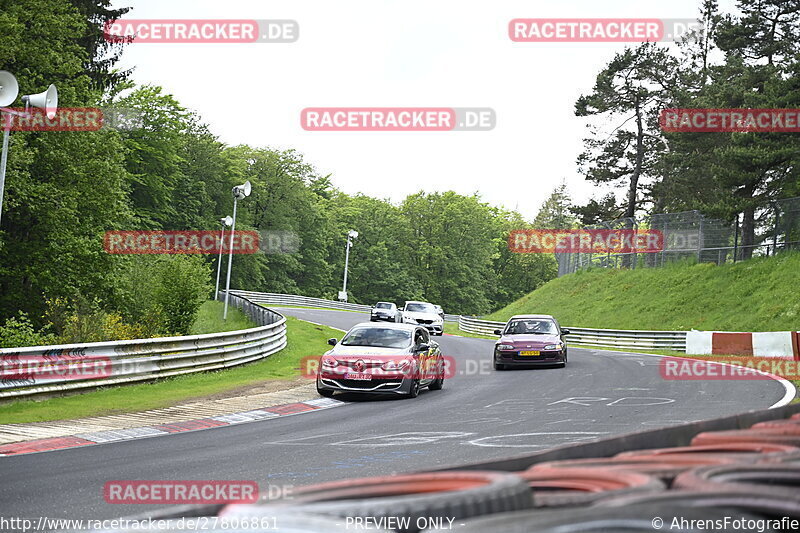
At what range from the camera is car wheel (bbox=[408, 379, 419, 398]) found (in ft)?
57.4

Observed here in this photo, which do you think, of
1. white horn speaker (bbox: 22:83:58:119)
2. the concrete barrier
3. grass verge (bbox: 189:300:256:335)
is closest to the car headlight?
white horn speaker (bbox: 22:83:58:119)

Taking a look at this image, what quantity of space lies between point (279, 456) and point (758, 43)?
4511 centimetres

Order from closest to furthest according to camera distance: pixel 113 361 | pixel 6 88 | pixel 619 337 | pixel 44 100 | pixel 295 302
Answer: pixel 6 88
pixel 113 361
pixel 44 100
pixel 619 337
pixel 295 302

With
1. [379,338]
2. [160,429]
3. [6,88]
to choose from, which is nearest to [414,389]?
[379,338]

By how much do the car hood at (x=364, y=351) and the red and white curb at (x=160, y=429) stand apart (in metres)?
1.01

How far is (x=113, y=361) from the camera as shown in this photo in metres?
16.7

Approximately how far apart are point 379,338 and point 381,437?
710 cm

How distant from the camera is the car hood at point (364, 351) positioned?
17445 millimetres

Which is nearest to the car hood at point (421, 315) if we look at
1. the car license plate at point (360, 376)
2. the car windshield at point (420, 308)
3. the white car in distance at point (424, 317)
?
the white car in distance at point (424, 317)

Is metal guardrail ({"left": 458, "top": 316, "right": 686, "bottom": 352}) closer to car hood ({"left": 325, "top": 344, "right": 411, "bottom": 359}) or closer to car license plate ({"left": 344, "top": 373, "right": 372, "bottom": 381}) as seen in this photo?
car hood ({"left": 325, "top": 344, "right": 411, "bottom": 359})

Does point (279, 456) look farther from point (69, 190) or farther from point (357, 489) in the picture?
point (69, 190)

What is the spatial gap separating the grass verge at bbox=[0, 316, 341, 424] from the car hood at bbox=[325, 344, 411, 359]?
8.19 feet

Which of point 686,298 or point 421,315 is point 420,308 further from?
point 686,298

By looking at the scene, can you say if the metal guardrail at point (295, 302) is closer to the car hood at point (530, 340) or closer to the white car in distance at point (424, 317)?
the white car in distance at point (424, 317)
